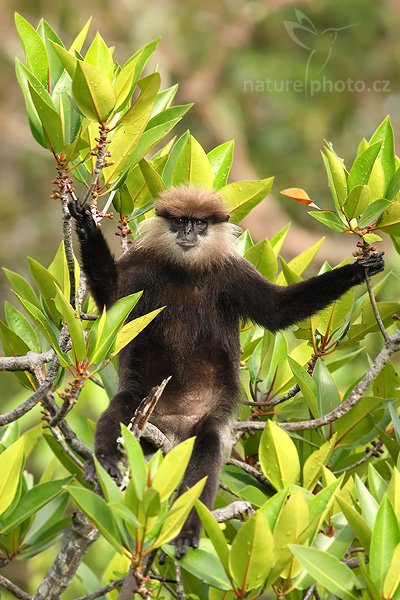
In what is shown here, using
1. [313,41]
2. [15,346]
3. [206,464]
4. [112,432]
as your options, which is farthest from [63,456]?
[313,41]

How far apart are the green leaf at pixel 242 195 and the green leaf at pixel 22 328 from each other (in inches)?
37.8

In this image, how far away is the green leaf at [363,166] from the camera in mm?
3088

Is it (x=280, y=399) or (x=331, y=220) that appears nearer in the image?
(x=331, y=220)

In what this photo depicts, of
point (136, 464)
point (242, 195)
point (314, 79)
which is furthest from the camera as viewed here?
point (314, 79)

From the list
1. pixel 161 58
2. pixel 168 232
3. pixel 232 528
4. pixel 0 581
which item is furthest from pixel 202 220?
pixel 161 58

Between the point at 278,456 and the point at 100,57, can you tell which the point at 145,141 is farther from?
the point at 278,456

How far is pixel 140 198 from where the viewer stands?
3666mm

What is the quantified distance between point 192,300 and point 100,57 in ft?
3.80

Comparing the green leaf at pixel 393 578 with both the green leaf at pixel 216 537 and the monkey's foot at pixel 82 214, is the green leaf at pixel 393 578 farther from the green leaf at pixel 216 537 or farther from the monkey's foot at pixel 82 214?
the monkey's foot at pixel 82 214

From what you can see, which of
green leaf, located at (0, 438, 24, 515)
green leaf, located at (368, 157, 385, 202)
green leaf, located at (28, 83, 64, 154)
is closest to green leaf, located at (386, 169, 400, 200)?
green leaf, located at (368, 157, 385, 202)

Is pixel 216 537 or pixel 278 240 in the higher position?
pixel 278 240

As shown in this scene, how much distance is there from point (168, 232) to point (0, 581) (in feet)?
5.25

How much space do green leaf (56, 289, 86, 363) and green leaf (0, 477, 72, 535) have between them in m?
0.48

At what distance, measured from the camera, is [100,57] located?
310 centimetres
